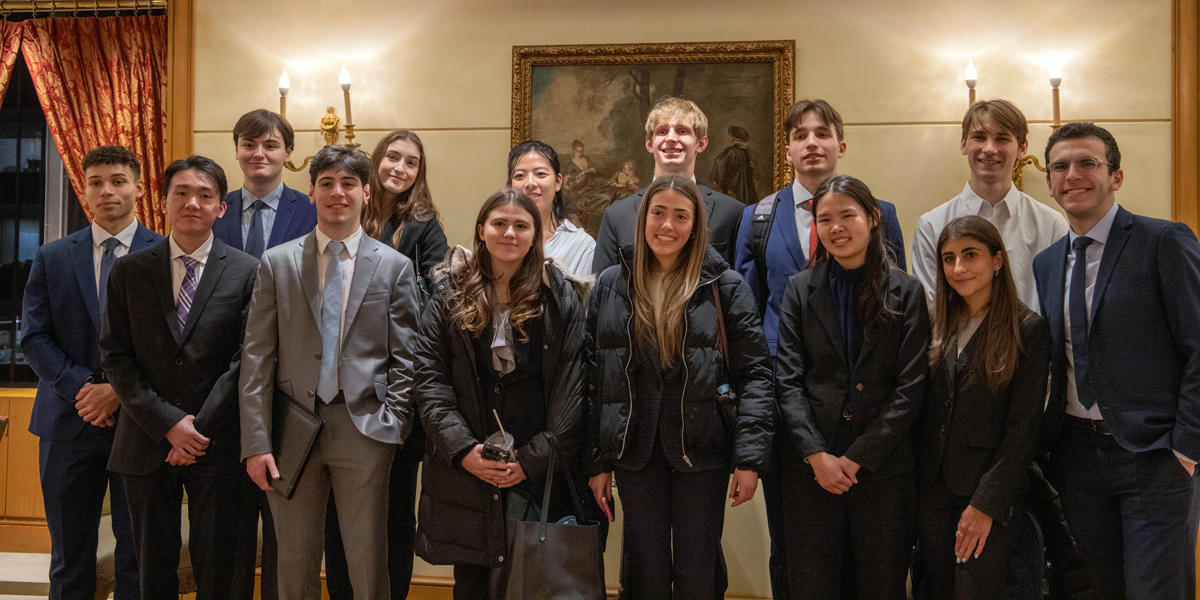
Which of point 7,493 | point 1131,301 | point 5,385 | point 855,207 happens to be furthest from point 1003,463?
point 5,385

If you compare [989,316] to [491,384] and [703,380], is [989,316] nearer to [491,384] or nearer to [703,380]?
[703,380]

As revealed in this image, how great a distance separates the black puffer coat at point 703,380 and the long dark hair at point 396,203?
0.95 metres

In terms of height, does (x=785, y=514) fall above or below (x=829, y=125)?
below

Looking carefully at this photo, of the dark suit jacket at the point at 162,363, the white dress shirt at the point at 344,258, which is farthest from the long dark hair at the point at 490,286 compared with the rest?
the dark suit jacket at the point at 162,363

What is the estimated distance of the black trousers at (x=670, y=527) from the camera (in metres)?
2.25

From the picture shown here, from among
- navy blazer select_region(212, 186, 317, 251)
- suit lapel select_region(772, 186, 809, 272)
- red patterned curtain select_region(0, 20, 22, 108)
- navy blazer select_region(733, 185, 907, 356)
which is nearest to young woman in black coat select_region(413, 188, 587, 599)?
navy blazer select_region(733, 185, 907, 356)

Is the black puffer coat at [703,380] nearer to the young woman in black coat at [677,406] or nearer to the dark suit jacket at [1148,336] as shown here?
the young woman in black coat at [677,406]

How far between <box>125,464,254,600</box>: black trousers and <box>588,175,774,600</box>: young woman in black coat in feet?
4.22

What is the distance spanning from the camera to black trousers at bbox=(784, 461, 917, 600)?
2.26 meters

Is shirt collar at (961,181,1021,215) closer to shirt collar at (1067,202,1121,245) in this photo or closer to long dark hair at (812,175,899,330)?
shirt collar at (1067,202,1121,245)

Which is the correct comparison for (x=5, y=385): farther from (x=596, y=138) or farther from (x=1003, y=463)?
(x=1003, y=463)

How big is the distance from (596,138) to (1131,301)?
252cm

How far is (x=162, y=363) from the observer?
8.50ft

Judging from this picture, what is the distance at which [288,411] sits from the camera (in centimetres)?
244
